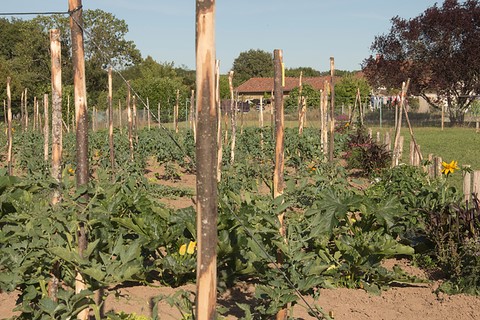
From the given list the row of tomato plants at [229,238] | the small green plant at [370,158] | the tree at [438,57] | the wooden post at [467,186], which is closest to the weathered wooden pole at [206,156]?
the row of tomato plants at [229,238]

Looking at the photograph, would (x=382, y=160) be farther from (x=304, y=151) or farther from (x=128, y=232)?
(x=128, y=232)

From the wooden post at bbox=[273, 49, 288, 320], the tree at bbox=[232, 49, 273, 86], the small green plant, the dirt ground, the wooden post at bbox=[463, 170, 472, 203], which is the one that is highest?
the tree at bbox=[232, 49, 273, 86]

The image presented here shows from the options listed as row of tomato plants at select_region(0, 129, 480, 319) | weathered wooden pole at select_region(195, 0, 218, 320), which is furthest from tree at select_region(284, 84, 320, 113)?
weathered wooden pole at select_region(195, 0, 218, 320)

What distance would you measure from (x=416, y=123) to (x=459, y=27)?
18.5 ft

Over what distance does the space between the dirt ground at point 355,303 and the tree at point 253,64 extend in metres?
70.3

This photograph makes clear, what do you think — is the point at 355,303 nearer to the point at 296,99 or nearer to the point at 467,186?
the point at 467,186

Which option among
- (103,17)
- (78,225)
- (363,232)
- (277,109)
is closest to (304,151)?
(363,232)

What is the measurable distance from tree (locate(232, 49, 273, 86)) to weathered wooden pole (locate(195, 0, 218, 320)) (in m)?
72.7

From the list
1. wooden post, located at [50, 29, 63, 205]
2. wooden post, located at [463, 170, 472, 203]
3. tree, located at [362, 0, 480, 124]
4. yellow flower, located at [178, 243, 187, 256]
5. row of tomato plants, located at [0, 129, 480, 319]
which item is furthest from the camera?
tree, located at [362, 0, 480, 124]

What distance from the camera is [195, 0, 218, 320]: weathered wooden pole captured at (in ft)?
8.13

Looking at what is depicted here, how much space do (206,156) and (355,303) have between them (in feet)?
9.24

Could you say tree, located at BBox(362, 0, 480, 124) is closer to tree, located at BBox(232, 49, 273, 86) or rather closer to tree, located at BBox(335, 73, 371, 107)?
tree, located at BBox(335, 73, 371, 107)

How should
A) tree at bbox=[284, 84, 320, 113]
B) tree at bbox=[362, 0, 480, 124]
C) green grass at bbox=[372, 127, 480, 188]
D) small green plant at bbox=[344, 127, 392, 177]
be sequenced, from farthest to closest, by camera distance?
tree at bbox=[284, 84, 320, 113]
tree at bbox=[362, 0, 480, 124]
green grass at bbox=[372, 127, 480, 188]
small green plant at bbox=[344, 127, 392, 177]

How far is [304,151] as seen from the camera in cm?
1477
